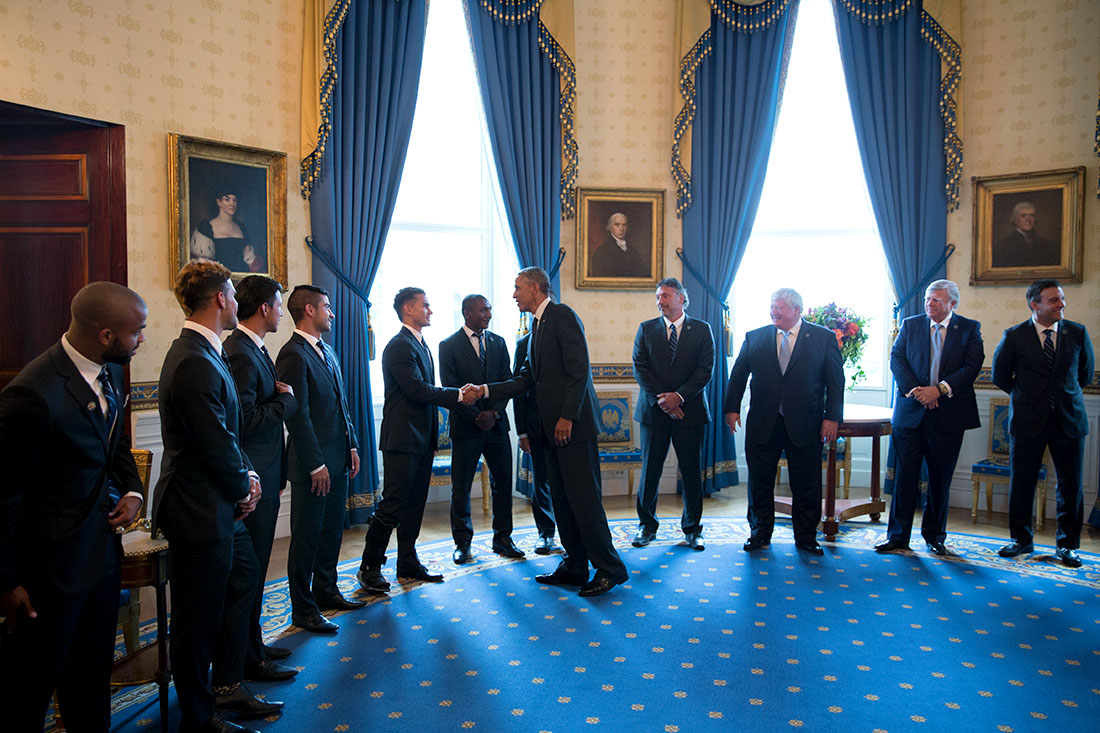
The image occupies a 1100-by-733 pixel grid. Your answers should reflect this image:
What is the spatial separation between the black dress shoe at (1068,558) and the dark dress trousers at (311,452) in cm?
434

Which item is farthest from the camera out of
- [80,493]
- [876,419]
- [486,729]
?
[876,419]

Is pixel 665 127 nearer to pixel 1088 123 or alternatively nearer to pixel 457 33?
pixel 457 33

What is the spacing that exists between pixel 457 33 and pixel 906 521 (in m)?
5.21

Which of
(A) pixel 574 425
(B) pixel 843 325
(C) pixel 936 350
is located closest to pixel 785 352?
(C) pixel 936 350

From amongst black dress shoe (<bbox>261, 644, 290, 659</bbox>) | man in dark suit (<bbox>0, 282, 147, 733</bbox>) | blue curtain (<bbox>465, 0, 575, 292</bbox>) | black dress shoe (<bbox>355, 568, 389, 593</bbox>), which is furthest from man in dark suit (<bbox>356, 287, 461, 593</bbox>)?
blue curtain (<bbox>465, 0, 575, 292</bbox>)

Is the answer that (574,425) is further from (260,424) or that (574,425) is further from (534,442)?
(260,424)

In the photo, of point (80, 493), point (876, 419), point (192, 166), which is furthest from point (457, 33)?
point (80, 493)

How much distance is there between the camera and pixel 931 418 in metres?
5.12

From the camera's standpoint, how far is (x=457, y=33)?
676 cm

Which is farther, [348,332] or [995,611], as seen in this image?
[348,332]

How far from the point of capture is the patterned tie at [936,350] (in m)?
5.15

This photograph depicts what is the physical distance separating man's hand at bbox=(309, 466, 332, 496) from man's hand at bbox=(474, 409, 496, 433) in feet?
4.37

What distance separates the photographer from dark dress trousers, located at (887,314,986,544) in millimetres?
5066

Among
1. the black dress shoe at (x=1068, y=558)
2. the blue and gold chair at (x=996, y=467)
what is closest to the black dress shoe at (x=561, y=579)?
the black dress shoe at (x=1068, y=558)
